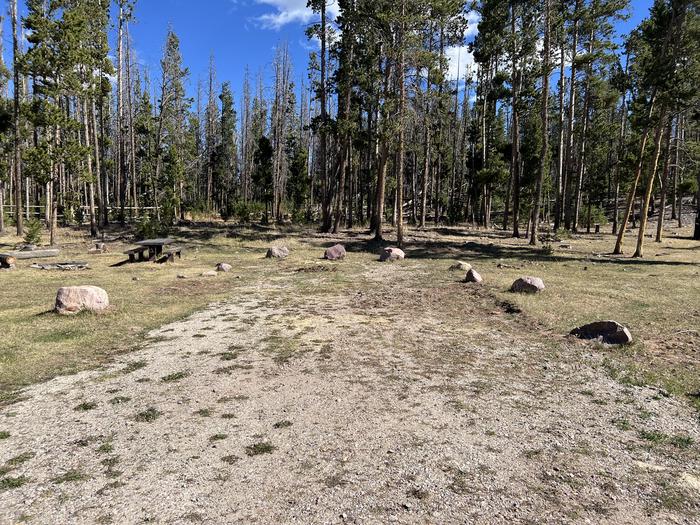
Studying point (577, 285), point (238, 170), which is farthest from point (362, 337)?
point (238, 170)

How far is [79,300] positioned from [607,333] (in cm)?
960

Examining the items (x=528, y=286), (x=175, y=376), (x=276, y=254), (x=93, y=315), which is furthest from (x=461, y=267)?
(x=175, y=376)

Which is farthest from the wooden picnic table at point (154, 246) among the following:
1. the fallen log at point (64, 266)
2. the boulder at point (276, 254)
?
the boulder at point (276, 254)

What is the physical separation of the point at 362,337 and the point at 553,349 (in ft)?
10.2

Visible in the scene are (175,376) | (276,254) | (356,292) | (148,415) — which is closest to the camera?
(148,415)

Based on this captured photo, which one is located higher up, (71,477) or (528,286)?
(528,286)

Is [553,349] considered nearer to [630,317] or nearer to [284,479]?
[630,317]

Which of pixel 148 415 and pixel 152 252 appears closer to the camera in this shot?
pixel 148 415

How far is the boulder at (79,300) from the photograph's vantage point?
8.62 m

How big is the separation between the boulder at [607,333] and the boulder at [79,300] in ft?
29.4

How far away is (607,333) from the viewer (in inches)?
292

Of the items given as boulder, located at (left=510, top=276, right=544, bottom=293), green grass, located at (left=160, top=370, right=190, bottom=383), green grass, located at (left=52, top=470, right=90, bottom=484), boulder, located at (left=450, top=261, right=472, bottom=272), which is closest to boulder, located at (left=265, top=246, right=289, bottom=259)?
boulder, located at (left=450, top=261, right=472, bottom=272)

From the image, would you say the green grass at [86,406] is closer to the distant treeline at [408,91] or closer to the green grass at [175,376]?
the green grass at [175,376]

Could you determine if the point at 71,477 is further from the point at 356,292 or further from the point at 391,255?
the point at 391,255
